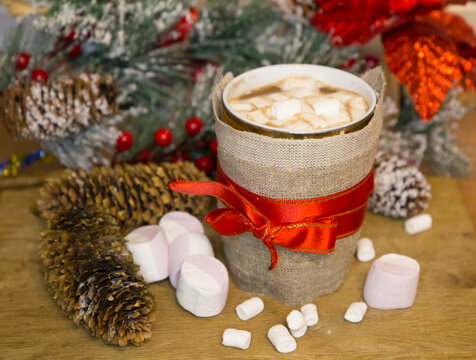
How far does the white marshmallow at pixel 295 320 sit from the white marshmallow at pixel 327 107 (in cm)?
31

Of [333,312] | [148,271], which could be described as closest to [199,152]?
[148,271]

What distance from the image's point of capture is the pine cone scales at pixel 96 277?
0.81 m

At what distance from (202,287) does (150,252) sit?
0.13 metres

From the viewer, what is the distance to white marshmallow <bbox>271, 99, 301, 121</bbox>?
83 centimetres

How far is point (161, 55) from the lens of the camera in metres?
1.19

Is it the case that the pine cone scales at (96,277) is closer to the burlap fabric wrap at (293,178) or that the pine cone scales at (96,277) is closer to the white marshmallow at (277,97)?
the burlap fabric wrap at (293,178)

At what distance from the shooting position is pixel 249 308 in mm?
910

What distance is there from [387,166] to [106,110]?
545 millimetres

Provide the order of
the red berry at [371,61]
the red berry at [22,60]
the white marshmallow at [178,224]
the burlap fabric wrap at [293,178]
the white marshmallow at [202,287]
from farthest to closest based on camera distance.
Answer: the red berry at [371,61]
the red berry at [22,60]
the white marshmallow at [178,224]
the white marshmallow at [202,287]
the burlap fabric wrap at [293,178]

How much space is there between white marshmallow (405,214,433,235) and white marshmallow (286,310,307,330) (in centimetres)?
33

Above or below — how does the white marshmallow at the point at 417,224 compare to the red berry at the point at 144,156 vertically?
below

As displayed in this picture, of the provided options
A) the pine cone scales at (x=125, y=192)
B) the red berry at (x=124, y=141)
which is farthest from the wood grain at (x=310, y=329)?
the red berry at (x=124, y=141)

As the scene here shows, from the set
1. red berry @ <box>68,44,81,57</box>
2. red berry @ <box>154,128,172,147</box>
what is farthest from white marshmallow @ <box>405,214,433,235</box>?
red berry @ <box>68,44,81,57</box>

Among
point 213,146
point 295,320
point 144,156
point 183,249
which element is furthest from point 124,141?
point 295,320
